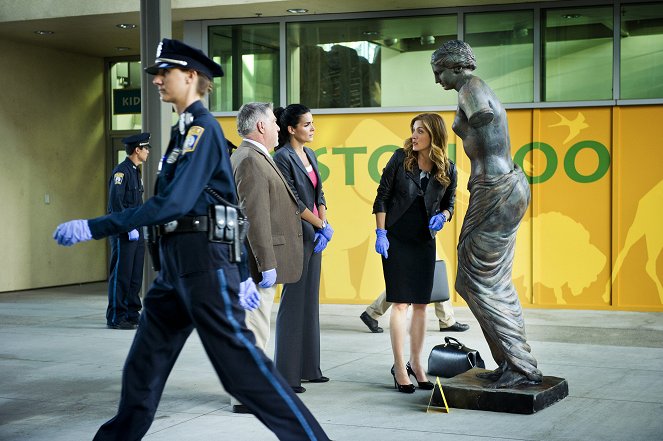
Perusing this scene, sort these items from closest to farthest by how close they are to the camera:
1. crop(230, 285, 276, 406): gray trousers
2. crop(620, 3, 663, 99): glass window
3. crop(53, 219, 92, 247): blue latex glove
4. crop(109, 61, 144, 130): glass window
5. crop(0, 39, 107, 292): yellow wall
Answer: crop(53, 219, 92, 247): blue latex glove
crop(230, 285, 276, 406): gray trousers
crop(620, 3, 663, 99): glass window
crop(0, 39, 107, 292): yellow wall
crop(109, 61, 144, 130): glass window

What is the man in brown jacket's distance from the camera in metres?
6.02

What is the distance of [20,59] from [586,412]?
39.0ft

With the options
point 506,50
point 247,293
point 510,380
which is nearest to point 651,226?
point 506,50

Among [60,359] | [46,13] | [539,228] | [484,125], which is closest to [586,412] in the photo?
[484,125]

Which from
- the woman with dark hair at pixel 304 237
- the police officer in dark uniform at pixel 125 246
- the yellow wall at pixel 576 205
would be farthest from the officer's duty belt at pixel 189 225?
the yellow wall at pixel 576 205

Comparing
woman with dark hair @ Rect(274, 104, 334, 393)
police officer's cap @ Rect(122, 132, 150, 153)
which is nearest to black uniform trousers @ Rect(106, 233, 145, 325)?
police officer's cap @ Rect(122, 132, 150, 153)

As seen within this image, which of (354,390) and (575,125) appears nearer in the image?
(354,390)

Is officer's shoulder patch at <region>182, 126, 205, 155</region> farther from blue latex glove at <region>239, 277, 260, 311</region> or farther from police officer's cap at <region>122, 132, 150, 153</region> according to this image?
A: police officer's cap at <region>122, 132, 150, 153</region>

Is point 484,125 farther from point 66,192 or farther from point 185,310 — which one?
point 66,192

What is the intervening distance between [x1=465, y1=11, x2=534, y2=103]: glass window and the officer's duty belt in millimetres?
8642

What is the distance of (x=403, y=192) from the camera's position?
6906mm

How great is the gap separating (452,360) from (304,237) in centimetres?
139

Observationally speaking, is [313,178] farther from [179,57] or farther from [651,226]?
[651,226]

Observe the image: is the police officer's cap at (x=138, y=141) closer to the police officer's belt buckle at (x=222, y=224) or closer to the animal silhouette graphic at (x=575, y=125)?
the animal silhouette graphic at (x=575, y=125)
